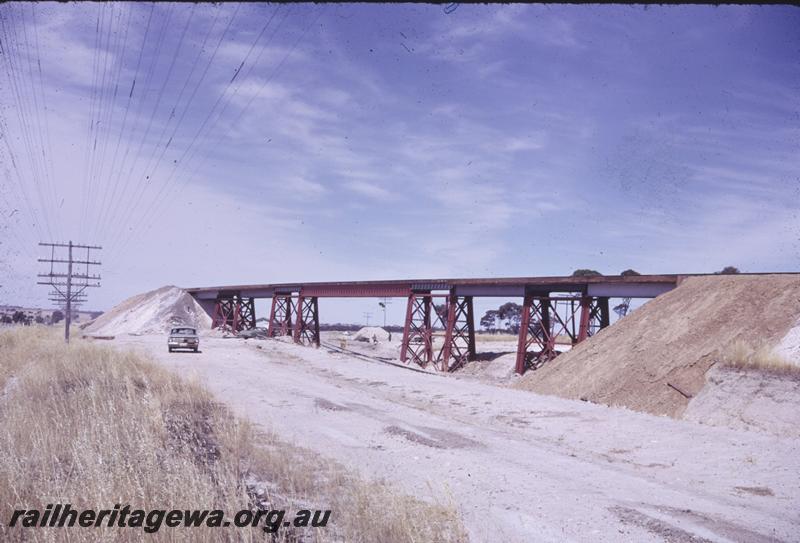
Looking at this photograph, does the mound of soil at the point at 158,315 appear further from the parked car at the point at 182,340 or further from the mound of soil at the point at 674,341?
the mound of soil at the point at 674,341

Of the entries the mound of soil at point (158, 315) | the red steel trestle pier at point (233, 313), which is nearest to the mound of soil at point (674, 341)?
the red steel trestle pier at point (233, 313)

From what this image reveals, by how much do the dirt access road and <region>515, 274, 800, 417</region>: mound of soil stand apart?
1.29m

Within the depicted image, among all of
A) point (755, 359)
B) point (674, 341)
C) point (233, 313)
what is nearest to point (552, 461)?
point (755, 359)

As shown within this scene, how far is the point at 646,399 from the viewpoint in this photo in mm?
15125

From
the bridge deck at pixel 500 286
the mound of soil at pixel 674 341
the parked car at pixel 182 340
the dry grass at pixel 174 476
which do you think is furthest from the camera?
the parked car at pixel 182 340

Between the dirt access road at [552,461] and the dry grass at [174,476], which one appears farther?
the dirt access road at [552,461]

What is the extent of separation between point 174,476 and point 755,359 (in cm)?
1356

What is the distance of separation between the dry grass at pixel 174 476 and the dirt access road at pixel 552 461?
803 mm

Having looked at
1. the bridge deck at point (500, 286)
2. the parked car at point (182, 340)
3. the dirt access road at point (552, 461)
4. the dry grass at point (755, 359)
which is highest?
the bridge deck at point (500, 286)

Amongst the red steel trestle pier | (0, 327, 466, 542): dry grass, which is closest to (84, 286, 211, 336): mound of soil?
the red steel trestle pier

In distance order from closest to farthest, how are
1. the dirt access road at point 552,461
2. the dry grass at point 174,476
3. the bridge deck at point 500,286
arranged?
the dry grass at point 174,476 < the dirt access road at point 552,461 < the bridge deck at point 500,286

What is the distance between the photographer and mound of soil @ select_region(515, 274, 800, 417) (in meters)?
15.0

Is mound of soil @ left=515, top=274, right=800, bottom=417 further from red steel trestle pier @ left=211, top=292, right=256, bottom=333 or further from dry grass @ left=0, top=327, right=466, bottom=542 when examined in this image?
red steel trestle pier @ left=211, top=292, right=256, bottom=333

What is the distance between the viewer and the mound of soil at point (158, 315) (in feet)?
212
